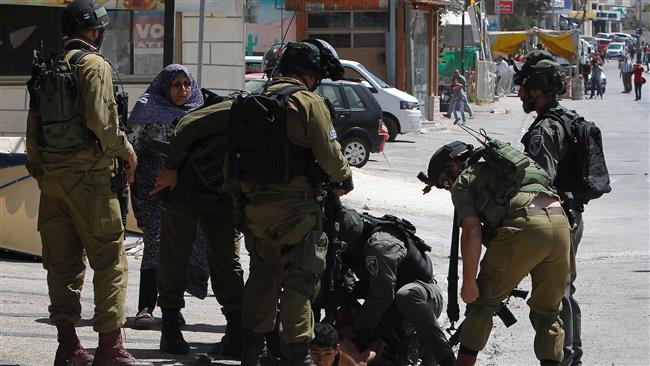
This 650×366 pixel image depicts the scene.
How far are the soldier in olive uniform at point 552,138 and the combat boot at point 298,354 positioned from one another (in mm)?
1652

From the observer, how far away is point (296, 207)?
544 centimetres

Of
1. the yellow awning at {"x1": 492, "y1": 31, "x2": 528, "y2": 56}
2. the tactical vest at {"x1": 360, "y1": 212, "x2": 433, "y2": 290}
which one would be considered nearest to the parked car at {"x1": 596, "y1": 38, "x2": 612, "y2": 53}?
the yellow awning at {"x1": 492, "y1": 31, "x2": 528, "y2": 56}

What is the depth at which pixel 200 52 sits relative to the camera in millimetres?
13328

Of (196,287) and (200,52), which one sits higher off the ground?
(200,52)

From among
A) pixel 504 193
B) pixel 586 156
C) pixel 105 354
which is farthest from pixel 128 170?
pixel 586 156

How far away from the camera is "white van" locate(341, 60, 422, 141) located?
2397 centimetres

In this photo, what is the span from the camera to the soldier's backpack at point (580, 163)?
637cm

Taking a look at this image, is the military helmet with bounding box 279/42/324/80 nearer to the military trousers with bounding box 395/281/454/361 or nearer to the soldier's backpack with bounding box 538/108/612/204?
the military trousers with bounding box 395/281/454/361

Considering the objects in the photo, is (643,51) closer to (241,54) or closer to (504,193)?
(241,54)

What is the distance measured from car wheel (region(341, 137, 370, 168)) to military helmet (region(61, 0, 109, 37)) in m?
13.9

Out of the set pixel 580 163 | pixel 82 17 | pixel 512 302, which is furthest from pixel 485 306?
pixel 512 302

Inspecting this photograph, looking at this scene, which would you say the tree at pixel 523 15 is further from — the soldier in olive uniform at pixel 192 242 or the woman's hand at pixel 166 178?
the woman's hand at pixel 166 178

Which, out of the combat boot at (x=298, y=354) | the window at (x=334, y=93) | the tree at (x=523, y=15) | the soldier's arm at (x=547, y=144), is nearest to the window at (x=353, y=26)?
the window at (x=334, y=93)

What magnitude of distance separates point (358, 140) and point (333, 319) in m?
13.6
